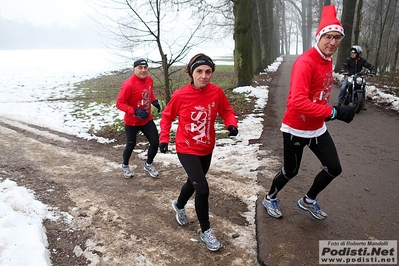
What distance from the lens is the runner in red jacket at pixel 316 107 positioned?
2984 millimetres

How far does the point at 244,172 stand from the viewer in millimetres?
5348

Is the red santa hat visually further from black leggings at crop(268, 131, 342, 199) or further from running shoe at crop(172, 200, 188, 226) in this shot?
running shoe at crop(172, 200, 188, 226)

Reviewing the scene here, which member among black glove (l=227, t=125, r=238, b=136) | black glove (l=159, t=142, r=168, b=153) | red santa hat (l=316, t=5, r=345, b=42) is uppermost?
red santa hat (l=316, t=5, r=345, b=42)

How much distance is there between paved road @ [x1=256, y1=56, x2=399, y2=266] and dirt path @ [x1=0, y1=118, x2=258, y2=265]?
0.32 metres

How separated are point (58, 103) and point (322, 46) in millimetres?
13063

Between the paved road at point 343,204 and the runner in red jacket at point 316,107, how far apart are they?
0.54 metres

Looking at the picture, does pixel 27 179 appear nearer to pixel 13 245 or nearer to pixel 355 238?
pixel 13 245

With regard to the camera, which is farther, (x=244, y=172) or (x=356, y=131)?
(x=356, y=131)

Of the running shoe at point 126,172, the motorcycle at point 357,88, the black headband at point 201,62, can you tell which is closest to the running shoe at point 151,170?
the running shoe at point 126,172

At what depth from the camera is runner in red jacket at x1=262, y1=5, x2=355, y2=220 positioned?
298 cm

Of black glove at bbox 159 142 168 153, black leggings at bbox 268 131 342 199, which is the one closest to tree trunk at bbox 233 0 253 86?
black leggings at bbox 268 131 342 199

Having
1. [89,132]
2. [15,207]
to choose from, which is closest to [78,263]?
[15,207]

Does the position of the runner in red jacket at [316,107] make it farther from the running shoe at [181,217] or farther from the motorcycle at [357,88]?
the motorcycle at [357,88]

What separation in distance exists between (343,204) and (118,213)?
10.3 feet
